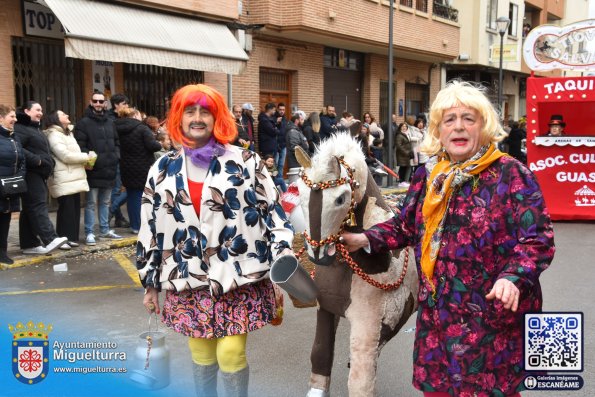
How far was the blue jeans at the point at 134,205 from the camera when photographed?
9312 millimetres

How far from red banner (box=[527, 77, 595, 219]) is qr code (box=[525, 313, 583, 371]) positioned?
9.47 metres

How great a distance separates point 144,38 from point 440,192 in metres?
10.1

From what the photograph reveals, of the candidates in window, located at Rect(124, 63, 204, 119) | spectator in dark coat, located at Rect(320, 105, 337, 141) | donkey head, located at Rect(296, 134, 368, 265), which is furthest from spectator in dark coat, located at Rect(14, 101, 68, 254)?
spectator in dark coat, located at Rect(320, 105, 337, 141)

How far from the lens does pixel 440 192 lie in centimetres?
247

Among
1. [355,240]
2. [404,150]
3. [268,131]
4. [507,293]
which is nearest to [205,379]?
[355,240]

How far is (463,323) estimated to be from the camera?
7.95 feet

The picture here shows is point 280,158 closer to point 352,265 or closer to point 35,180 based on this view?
point 35,180

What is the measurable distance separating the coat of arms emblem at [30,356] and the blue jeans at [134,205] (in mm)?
5495

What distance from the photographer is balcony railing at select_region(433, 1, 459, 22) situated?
906 inches

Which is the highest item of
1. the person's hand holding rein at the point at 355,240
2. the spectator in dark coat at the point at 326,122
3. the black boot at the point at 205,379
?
the spectator in dark coat at the point at 326,122

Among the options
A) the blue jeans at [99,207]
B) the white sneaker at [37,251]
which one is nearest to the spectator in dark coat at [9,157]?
the white sneaker at [37,251]

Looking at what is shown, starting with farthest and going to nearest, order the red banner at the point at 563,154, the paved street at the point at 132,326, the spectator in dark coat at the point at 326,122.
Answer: the spectator in dark coat at the point at 326,122, the red banner at the point at 563,154, the paved street at the point at 132,326

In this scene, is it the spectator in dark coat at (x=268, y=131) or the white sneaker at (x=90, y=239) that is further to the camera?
the spectator in dark coat at (x=268, y=131)

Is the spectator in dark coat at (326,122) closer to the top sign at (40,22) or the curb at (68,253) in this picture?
the top sign at (40,22)
